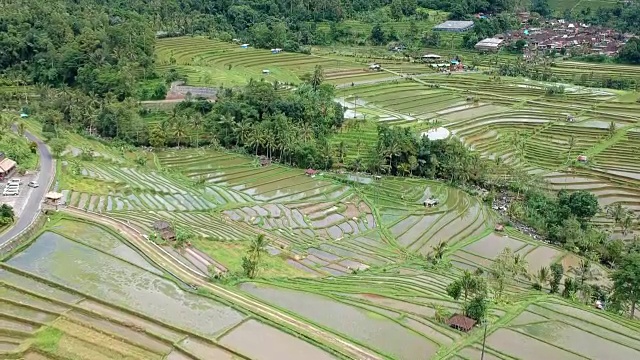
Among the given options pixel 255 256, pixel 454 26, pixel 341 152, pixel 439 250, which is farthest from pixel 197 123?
pixel 454 26

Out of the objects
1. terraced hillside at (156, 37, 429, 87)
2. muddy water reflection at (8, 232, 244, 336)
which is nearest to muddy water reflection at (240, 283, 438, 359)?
muddy water reflection at (8, 232, 244, 336)

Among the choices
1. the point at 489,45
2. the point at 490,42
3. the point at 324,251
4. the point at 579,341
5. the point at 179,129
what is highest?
the point at 490,42

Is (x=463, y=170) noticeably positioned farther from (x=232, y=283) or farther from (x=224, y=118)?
(x=232, y=283)

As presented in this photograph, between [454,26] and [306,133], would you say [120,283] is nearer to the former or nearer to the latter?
[306,133]

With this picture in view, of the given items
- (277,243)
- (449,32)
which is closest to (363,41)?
(449,32)

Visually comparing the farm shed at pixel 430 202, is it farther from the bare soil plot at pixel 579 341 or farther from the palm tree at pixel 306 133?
the bare soil plot at pixel 579 341

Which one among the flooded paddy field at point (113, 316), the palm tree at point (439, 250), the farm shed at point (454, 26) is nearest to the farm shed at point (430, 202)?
A: the palm tree at point (439, 250)
